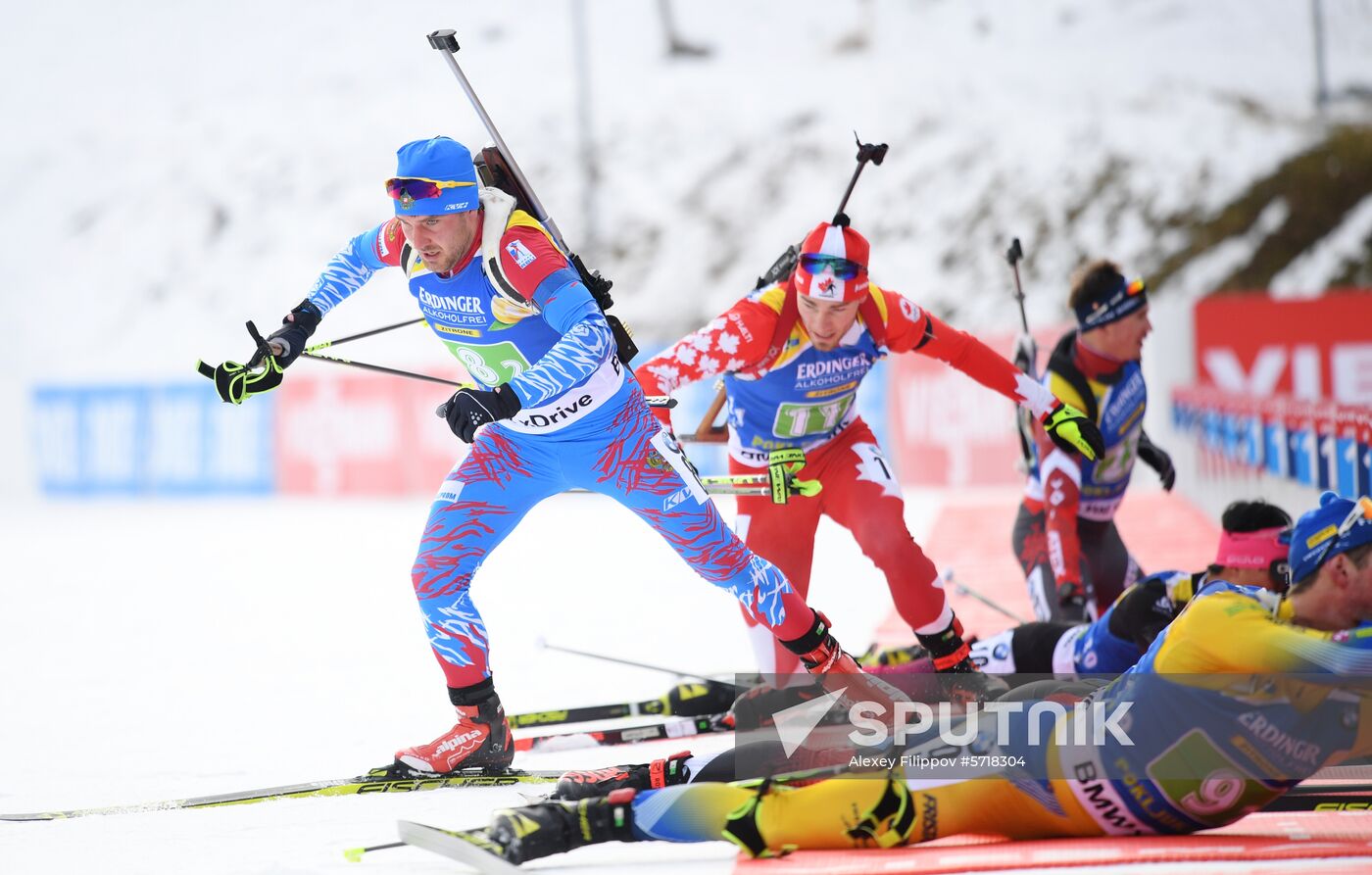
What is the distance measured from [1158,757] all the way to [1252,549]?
3.86ft

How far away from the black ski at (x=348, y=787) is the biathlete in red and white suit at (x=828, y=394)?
1.24 meters

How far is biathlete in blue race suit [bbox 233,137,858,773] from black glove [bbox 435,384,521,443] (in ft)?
1.20

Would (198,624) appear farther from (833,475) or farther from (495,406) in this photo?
(495,406)

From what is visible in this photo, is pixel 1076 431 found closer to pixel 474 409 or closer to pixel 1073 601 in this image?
pixel 1073 601

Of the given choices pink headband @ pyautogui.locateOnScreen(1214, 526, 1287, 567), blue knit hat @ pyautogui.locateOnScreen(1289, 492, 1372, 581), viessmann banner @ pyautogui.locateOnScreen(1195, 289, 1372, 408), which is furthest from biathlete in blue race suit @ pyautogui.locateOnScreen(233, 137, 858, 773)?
viessmann banner @ pyautogui.locateOnScreen(1195, 289, 1372, 408)

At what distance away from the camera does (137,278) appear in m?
31.8

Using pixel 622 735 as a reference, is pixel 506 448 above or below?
above

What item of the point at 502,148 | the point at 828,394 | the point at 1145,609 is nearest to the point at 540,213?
the point at 502,148

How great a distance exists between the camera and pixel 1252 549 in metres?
4.43

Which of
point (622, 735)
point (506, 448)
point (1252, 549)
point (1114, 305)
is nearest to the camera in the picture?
point (1252, 549)

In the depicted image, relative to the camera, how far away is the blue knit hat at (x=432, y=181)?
4.69 m
